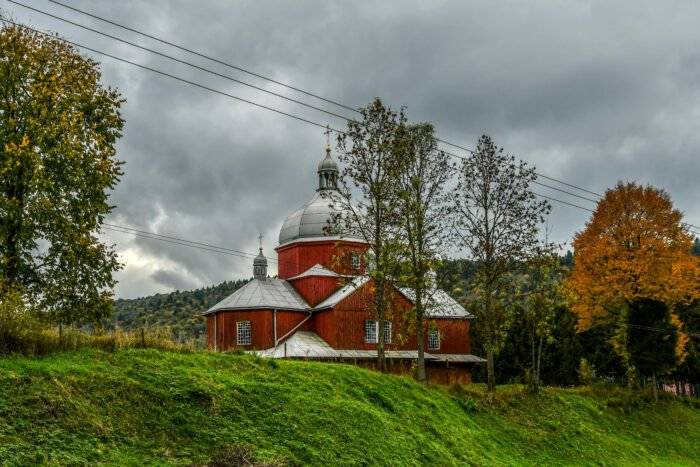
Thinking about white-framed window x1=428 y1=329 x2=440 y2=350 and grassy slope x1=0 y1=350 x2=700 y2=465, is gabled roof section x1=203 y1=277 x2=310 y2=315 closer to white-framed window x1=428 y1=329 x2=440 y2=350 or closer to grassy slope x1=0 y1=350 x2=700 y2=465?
white-framed window x1=428 y1=329 x2=440 y2=350

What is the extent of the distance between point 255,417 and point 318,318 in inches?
1059

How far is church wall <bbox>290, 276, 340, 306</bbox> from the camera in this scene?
140ft

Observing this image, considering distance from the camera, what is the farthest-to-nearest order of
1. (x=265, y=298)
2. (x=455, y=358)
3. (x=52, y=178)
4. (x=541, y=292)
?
(x=455, y=358), (x=265, y=298), (x=541, y=292), (x=52, y=178)

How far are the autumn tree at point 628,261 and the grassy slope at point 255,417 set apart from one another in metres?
12.2

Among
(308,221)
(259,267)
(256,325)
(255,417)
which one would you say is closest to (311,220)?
(308,221)

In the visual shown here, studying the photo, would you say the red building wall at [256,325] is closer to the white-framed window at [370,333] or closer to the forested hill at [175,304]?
the white-framed window at [370,333]

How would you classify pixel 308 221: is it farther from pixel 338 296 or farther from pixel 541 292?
pixel 541 292

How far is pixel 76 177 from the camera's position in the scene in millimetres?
20406

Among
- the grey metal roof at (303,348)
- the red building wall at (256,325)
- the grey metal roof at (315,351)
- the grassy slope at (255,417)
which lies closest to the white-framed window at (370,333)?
the grey metal roof at (315,351)

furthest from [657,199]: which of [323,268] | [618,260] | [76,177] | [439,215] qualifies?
[76,177]

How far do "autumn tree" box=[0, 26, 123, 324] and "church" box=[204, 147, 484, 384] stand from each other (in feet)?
58.6

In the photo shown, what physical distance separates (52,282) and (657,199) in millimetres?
29701

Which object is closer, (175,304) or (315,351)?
(315,351)

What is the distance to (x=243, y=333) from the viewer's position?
134 ft
